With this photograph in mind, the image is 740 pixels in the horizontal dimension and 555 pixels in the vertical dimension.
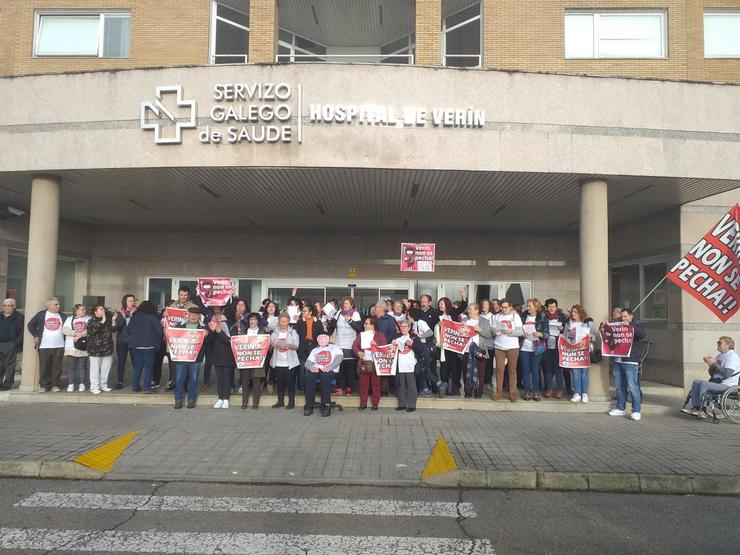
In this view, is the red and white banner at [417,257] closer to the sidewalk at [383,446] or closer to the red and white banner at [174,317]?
the sidewalk at [383,446]

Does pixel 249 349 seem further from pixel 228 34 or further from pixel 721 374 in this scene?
pixel 721 374

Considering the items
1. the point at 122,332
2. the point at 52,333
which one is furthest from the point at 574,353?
the point at 52,333

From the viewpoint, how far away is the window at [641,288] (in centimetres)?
1212

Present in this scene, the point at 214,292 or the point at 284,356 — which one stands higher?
the point at 214,292

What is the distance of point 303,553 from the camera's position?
159 inches

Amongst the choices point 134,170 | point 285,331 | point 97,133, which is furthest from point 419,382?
point 97,133

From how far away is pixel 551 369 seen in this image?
9.88 metres

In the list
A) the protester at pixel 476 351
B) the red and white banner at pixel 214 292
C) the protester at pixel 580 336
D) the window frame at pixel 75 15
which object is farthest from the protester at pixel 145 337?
the protester at pixel 580 336

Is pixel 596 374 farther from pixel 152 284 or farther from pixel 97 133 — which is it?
pixel 152 284

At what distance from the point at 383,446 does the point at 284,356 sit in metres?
2.76

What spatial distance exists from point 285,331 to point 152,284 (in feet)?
29.1

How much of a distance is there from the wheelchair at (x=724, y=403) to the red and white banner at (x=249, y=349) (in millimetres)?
7860

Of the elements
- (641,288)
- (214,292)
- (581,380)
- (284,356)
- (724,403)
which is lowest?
(724,403)

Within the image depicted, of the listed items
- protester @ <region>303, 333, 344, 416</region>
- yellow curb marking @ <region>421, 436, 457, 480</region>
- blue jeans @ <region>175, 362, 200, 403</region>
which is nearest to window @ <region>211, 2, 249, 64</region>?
blue jeans @ <region>175, 362, 200, 403</region>
